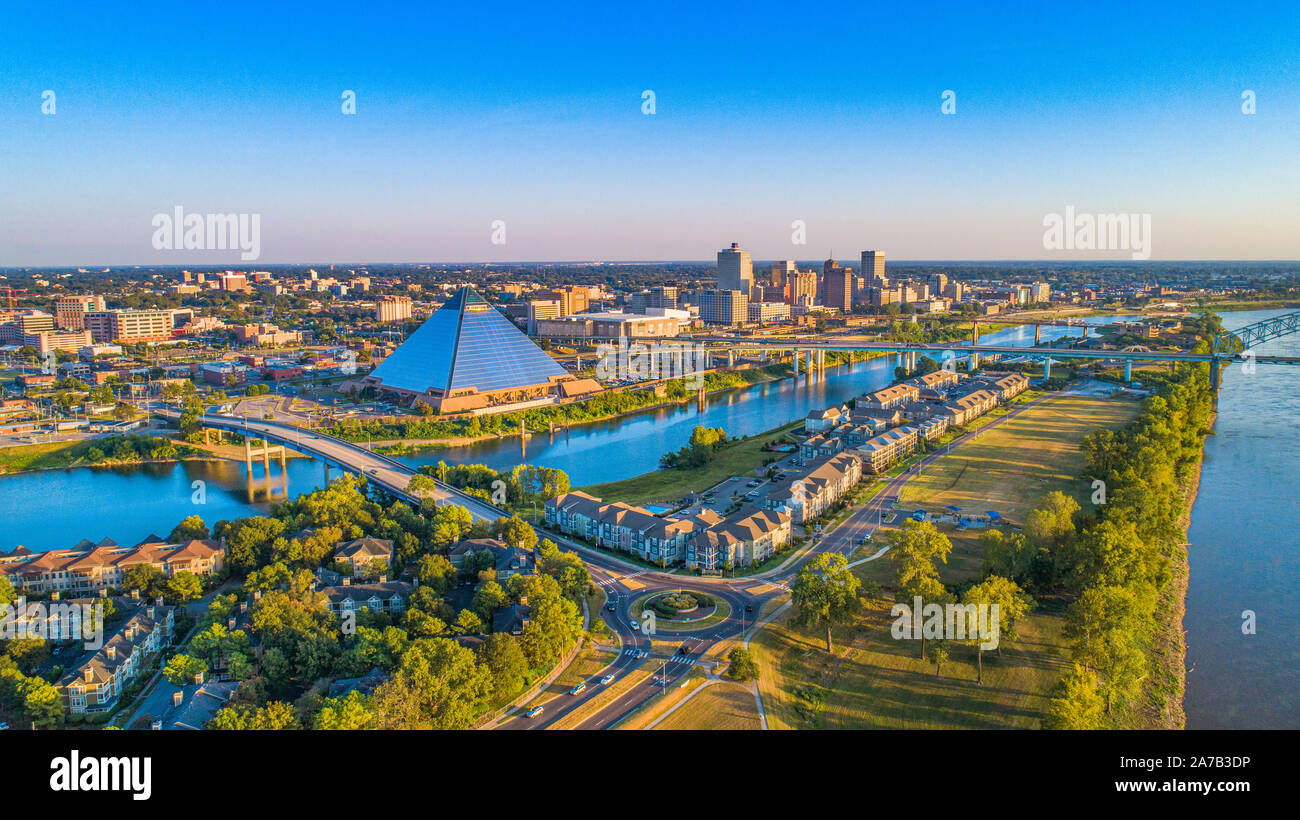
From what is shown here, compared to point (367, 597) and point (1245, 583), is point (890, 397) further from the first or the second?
point (367, 597)

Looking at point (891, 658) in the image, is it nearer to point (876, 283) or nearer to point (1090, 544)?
point (1090, 544)

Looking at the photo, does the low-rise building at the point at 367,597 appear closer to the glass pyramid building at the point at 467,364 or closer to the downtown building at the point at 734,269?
the glass pyramid building at the point at 467,364

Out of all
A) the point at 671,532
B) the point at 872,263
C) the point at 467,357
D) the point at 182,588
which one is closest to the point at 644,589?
the point at 671,532

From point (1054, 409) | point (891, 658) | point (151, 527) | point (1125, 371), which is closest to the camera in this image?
point (891, 658)

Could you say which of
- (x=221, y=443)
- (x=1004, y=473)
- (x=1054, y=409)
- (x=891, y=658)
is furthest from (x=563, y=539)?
(x=1054, y=409)
